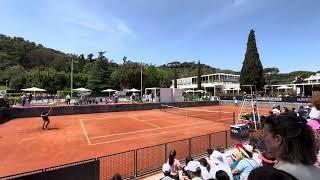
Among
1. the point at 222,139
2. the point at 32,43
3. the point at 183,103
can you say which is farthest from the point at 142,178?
the point at 32,43

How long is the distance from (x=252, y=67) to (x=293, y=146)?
69552 millimetres

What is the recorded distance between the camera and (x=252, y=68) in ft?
225

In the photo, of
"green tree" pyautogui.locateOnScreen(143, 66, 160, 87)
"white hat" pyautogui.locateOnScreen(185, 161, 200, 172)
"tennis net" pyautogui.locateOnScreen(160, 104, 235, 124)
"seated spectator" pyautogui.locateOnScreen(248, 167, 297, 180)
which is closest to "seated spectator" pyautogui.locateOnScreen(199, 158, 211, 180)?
"white hat" pyautogui.locateOnScreen(185, 161, 200, 172)

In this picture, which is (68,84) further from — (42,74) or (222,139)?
(222,139)

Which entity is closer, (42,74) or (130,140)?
(130,140)

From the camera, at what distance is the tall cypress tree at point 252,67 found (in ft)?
224

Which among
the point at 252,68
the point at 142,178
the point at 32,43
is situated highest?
the point at 32,43

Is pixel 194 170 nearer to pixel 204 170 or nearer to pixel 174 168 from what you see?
pixel 204 170

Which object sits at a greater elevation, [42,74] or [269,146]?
[42,74]

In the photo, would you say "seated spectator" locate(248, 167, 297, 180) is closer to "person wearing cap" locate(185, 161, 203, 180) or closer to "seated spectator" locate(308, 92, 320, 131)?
"seated spectator" locate(308, 92, 320, 131)

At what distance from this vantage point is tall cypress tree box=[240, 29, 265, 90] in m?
68.3

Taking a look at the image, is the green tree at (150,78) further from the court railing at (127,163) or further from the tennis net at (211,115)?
the court railing at (127,163)

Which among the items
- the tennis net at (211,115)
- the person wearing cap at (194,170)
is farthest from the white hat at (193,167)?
the tennis net at (211,115)

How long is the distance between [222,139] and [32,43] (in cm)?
16773
